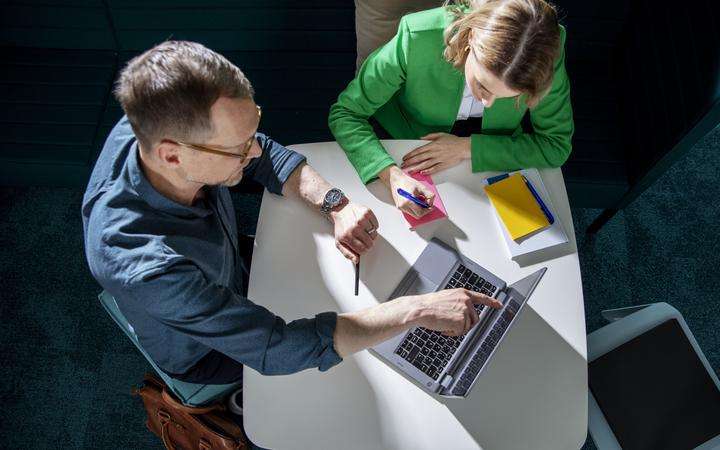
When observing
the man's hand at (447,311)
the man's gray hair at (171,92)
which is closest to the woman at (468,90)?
the man's hand at (447,311)

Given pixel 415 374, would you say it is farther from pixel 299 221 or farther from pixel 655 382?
pixel 655 382

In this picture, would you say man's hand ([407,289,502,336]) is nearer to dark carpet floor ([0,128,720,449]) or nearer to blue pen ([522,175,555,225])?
blue pen ([522,175,555,225])

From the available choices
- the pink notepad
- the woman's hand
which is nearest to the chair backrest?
the pink notepad

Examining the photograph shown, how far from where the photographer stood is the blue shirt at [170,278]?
1301mm

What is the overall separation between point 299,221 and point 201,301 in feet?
1.36

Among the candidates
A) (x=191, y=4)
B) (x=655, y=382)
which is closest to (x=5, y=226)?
(x=191, y=4)

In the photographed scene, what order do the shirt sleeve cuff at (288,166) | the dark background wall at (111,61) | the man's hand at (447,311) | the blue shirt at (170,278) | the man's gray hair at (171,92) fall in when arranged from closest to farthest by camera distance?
the man's gray hair at (171,92) < the blue shirt at (170,278) < the man's hand at (447,311) < the shirt sleeve cuff at (288,166) < the dark background wall at (111,61)

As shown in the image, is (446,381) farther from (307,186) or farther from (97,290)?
(97,290)

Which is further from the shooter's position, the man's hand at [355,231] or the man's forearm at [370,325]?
the man's hand at [355,231]

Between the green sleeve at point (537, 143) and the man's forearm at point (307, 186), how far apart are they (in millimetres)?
416

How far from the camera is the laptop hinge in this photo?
1.46 meters

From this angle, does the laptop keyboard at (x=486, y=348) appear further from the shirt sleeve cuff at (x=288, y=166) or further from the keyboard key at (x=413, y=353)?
the shirt sleeve cuff at (x=288, y=166)

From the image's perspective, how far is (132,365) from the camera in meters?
2.29

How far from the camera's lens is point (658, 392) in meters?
1.67
